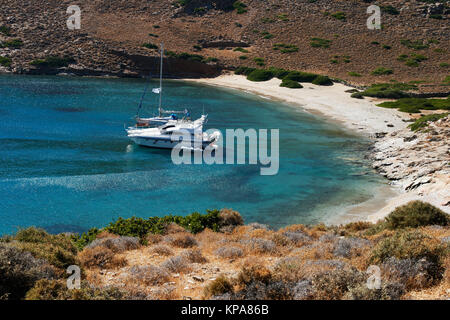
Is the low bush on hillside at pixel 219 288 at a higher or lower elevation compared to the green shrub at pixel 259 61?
lower

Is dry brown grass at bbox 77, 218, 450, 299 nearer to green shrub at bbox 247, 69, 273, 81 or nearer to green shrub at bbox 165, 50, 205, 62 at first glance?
green shrub at bbox 247, 69, 273, 81

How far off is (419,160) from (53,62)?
73.9 m

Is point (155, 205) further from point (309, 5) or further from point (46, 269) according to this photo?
point (309, 5)

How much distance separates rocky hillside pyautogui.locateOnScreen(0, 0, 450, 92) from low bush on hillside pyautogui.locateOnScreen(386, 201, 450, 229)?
5999cm

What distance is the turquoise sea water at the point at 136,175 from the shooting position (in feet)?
81.9

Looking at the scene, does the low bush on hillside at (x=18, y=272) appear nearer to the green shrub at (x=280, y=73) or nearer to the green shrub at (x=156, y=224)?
the green shrub at (x=156, y=224)

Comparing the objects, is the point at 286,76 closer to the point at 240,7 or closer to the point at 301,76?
the point at 301,76

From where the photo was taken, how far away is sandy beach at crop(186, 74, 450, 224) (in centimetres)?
2512

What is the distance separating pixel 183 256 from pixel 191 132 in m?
26.8

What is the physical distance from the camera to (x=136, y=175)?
31.7m

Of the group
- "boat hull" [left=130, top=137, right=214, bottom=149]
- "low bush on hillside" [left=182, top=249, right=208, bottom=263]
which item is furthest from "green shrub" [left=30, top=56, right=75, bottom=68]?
"low bush on hillside" [left=182, top=249, right=208, bottom=263]

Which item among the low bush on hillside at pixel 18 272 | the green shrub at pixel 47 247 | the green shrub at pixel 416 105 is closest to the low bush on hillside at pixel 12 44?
the green shrub at pixel 416 105

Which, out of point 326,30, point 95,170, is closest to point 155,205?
point 95,170

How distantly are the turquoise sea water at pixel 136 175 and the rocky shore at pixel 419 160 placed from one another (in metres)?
1.57
